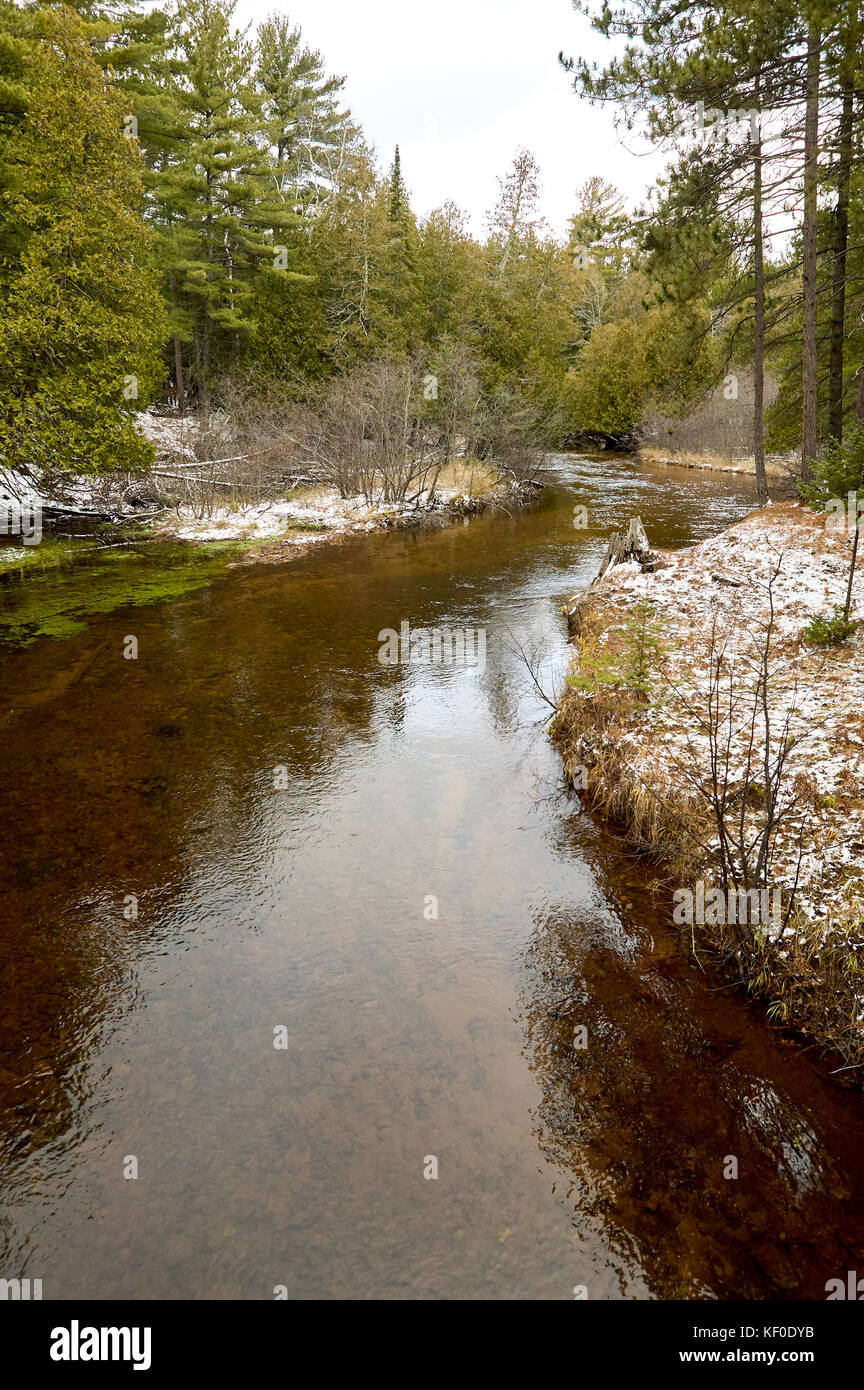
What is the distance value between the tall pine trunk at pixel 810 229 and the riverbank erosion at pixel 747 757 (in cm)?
446

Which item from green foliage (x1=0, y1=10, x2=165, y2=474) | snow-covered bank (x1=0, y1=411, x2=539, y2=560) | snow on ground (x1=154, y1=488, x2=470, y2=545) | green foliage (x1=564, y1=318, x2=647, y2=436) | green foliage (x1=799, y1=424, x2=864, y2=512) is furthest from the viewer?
green foliage (x1=564, y1=318, x2=647, y2=436)

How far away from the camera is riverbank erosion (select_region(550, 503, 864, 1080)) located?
4.14 metres

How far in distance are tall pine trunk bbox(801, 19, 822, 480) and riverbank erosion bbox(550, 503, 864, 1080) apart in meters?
4.46

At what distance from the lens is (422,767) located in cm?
716

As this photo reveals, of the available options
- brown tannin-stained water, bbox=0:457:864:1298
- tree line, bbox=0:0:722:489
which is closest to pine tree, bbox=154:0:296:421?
tree line, bbox=0:0:722:489

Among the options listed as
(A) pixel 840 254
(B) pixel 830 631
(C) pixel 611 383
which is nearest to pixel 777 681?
(B) pixel 830 631

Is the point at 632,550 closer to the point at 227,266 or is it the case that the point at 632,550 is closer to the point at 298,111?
the point at 227,266

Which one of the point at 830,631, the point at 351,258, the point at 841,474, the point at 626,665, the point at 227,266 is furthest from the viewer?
the point at 227,266

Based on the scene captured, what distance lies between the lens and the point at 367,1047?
157 inches

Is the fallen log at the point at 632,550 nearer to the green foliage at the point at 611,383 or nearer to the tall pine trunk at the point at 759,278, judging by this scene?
the tall pine trunk at the point at 759,278

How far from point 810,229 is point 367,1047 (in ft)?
49.3

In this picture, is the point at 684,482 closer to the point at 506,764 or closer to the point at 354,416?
the point at 354,416

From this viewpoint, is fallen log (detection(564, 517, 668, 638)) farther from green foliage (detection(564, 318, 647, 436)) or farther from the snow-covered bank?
green foliage (detection(564, 318, 647, 436))
